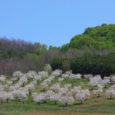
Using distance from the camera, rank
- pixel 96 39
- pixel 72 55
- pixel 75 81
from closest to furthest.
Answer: pixel 75 81, pixel 72 55, pixel 96 39

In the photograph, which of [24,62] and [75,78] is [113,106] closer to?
[75,78]

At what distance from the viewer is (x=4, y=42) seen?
105500mm

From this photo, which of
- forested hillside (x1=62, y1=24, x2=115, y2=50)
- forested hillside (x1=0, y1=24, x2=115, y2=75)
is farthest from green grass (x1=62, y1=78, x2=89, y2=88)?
forested hillside (x1=62, y1=24, x2=115, y2=50)

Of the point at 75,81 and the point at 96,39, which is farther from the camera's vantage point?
the point at 96,39

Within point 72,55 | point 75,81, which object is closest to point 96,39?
point 72,55

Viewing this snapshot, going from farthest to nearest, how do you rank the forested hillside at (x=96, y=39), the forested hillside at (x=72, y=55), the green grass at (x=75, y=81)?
1. the forested hillside at (x=96, y=39)
2. the forested hillside at (x=72, y=55)
3. the green grass at (x=75, y=81)

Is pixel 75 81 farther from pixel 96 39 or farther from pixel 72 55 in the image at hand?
pixel 96 39

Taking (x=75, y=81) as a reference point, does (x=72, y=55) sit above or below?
above

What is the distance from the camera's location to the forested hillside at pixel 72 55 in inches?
2795

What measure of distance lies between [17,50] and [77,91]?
52069mm

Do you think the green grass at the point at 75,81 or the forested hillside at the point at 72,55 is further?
the forested hillside at the point at 72,55

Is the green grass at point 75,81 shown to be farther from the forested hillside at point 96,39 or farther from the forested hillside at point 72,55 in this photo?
the forested hillside at point 96,39

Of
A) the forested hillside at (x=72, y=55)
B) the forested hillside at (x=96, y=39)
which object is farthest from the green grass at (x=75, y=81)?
the forested hillside at (x=96, y=39)

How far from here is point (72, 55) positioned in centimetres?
8638
